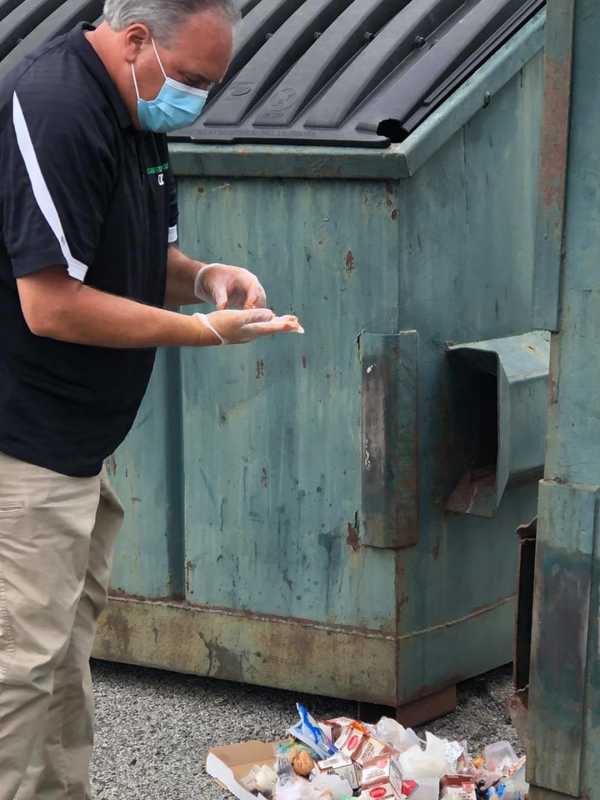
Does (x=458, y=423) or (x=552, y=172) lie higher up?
(x=552, y=172)

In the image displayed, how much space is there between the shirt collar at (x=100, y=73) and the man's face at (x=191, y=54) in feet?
0.15

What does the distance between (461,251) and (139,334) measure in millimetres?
1359

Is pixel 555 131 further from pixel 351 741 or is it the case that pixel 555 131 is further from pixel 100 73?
pixel 351 741

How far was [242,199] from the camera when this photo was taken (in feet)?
11.8

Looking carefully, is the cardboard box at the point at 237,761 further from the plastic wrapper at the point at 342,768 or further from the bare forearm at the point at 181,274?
the bare forearm at the point at 181,274

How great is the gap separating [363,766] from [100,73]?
5.61 ft

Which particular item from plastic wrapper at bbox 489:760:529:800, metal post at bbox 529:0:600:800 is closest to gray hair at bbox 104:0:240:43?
metal post at bbox 529:0:600:800

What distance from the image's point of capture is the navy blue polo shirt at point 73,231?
2.32 metres

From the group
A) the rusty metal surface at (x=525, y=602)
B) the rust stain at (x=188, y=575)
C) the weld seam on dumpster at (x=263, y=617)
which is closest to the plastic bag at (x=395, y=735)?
the weld seam on dumpster at (x=263, y=617)

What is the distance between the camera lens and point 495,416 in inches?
146

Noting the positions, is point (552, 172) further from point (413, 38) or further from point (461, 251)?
point (413, 38)

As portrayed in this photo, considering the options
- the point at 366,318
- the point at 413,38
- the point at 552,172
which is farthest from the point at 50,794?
the point at 413,38

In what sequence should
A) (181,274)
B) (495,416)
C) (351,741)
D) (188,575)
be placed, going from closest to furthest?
(181,274) → (351,741) → (495,416) → (188,575)

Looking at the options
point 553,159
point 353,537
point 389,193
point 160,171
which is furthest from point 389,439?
point 160,171
